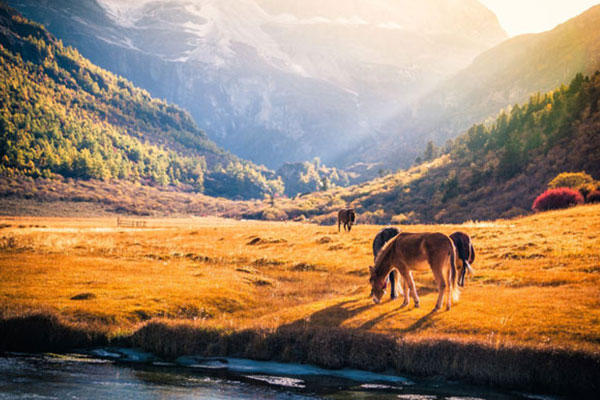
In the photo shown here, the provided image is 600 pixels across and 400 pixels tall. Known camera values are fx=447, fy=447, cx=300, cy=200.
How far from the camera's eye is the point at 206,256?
47406 mm

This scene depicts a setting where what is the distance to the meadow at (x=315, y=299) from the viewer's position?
17.9 metres

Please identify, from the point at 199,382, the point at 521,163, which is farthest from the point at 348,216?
the point at 521,163

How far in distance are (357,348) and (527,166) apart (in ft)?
376

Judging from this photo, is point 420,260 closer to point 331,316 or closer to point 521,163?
point 331,316

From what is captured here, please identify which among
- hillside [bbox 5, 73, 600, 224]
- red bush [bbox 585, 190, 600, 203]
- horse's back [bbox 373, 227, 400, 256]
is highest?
hillside [bbox 5, 73, 600, 224]

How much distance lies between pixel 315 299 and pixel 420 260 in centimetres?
1059

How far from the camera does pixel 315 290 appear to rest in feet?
105

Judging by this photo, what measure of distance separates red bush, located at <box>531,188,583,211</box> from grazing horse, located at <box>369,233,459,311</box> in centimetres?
6027

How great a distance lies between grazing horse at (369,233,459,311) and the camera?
19.6 meters

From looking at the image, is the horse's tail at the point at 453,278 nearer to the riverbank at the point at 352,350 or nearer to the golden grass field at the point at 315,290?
the golden grass field at the point at 315,290

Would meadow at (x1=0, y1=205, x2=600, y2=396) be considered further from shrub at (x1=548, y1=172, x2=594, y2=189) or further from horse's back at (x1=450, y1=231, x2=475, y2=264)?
shrub at (x1=548, y1=172, x2=594, y2=189)

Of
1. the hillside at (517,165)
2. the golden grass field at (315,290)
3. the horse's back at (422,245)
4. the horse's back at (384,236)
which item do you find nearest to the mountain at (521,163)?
the hillside at (517,165)

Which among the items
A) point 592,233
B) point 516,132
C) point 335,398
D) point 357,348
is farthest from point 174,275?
point 516,132

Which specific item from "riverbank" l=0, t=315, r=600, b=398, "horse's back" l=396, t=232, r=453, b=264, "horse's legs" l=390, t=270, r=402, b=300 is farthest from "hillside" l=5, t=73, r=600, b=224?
"riverbank" l=0, t=315, r=600, b=398
